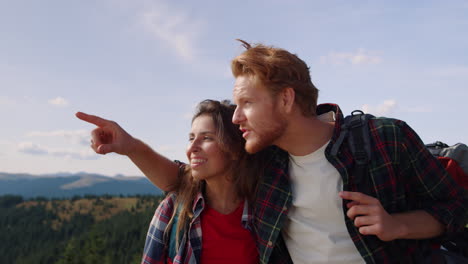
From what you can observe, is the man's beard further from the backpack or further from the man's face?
the backpack

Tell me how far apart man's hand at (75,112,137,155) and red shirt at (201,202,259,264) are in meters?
1.05

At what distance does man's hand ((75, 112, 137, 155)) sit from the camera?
3541 mm

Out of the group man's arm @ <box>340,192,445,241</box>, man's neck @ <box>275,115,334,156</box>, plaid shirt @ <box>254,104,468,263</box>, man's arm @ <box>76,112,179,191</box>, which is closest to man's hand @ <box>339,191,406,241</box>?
man's arm @ <box>340,192,445,241</box>

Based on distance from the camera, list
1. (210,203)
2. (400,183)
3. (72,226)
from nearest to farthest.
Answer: (400,183), (210,203), (72,226)

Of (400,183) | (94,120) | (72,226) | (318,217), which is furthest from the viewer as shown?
(72,226)

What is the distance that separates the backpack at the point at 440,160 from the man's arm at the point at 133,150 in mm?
1759

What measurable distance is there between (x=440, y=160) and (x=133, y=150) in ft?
8.91

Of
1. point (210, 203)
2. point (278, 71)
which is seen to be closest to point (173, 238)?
point (210, 203)

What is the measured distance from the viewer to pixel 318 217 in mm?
3373

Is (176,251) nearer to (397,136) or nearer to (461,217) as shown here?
(397,136)

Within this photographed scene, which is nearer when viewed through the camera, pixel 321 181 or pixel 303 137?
pixel 321 181

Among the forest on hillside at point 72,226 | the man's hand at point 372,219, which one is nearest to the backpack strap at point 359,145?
the man's hand at point 372,219

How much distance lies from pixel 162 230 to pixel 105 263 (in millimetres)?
22305

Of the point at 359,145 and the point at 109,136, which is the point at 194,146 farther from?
the point at 359,145
